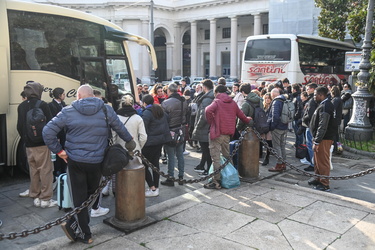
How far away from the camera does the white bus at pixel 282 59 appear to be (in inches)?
692

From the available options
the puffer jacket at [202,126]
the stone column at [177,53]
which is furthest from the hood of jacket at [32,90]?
the stone column at [177,53]

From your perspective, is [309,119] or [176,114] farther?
[309,119]

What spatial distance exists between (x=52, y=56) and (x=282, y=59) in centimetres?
1249

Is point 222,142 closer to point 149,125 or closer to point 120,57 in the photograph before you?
point 149,125

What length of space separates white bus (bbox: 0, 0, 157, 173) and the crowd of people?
110 centimetres

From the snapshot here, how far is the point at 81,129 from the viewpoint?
4152 millimetres

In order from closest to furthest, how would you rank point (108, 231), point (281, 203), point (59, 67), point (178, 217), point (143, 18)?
1. point (108, 231)
2. point (178, 217)
3. point (281, 203)
4. point (59, 67)
5. point (143, 18)

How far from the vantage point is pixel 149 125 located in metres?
6.07

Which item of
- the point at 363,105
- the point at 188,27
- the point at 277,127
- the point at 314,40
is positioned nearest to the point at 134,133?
the point at 277,127

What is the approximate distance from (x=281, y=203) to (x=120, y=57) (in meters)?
5.28

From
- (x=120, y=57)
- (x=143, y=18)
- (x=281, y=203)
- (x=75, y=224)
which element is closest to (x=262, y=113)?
(x=281, y=203)

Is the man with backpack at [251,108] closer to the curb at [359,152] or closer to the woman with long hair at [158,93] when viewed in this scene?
the woman with long hair at [158,93]

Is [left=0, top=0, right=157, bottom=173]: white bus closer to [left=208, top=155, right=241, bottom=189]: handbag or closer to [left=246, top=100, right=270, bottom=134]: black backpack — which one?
[left=246, top=100, right=270, bottom=134]: black backpack

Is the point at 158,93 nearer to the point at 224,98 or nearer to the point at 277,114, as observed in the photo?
the point at 277,114
